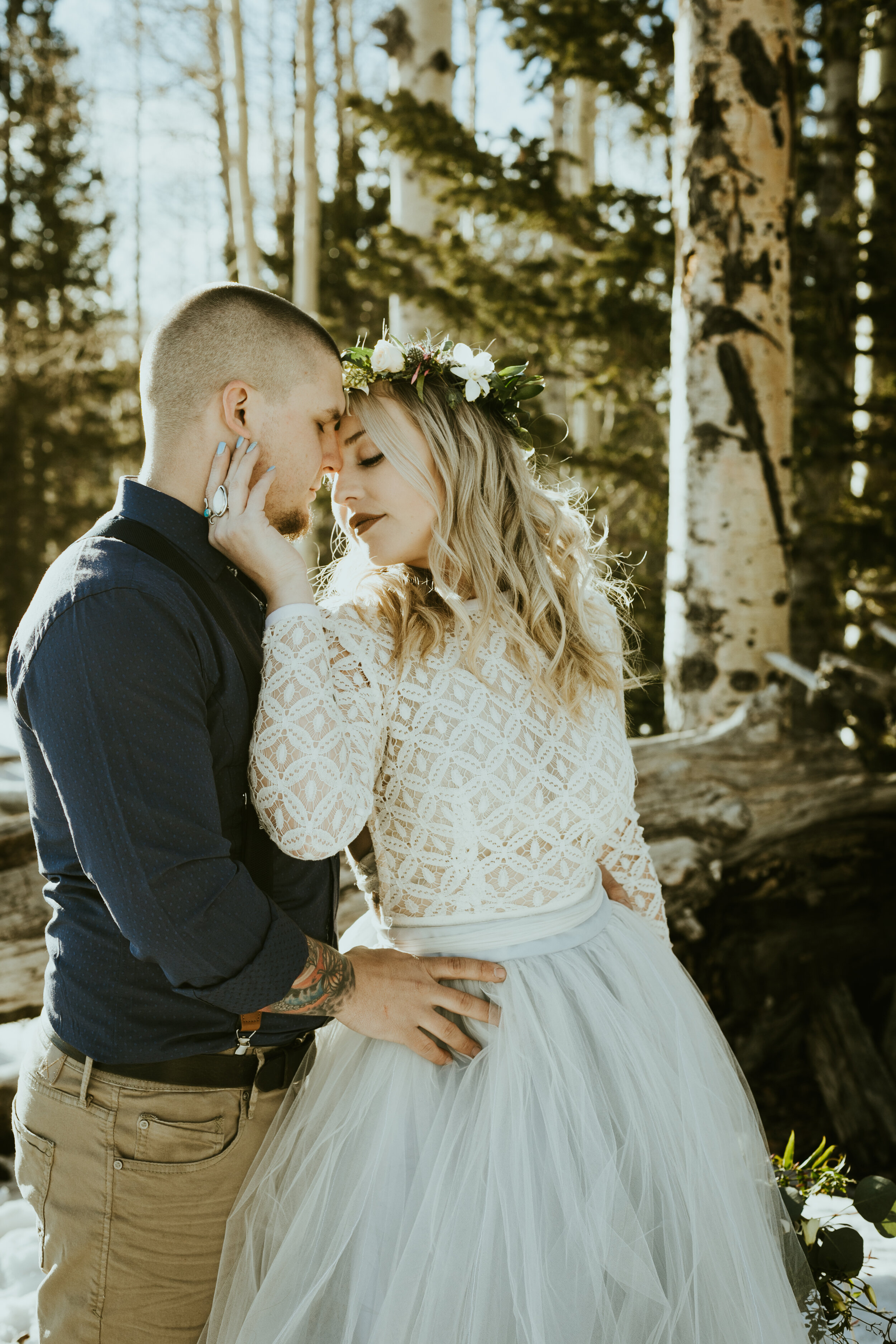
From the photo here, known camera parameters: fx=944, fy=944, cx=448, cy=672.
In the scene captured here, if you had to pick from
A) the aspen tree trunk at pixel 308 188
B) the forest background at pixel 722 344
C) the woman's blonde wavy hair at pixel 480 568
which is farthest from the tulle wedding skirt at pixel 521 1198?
the aspen tree trunk at pixel 308 188

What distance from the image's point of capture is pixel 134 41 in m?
16.0

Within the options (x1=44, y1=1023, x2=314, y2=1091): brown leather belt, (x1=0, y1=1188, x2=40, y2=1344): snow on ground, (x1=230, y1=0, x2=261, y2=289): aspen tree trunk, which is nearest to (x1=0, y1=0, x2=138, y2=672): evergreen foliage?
(x1=230, y1=0, x2=261, y2=289): aspen tree trunk

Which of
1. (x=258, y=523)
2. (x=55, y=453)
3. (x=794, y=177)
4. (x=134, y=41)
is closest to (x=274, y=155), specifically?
(x=134, y=41)

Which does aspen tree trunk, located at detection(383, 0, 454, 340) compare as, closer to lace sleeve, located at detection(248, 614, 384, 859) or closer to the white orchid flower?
the white orchid flower

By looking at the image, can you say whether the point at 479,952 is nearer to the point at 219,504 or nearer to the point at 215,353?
the point at 219,504

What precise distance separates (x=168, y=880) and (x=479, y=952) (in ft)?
2.50

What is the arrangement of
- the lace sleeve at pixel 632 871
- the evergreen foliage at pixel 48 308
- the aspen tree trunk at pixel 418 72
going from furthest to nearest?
the evergreen foliage at pixel 48 308 < the aspen tree trunk at pixel 418 72 < the lace sleeve at pixel 632 871

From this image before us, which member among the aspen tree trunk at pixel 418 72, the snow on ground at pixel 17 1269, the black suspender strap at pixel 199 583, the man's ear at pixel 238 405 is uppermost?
the aspen tree trunk at pixel 418 72

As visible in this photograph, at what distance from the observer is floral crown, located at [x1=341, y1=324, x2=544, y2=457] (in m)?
2.17

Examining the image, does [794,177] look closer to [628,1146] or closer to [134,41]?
[628,1146]

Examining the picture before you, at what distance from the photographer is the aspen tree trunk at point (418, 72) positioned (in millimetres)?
6492

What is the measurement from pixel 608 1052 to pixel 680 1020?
232 millimetres

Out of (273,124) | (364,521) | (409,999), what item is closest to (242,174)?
(273,124)

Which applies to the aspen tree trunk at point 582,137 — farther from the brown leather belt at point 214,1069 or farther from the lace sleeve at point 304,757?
the brown leather belt at point 214,1069
